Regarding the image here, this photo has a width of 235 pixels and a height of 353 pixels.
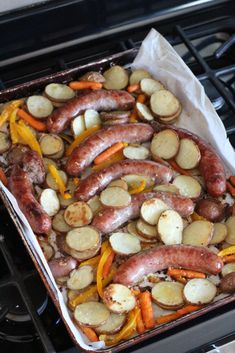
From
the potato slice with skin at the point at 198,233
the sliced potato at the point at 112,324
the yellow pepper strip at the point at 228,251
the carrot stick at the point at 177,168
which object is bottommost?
the sliced potato at the point at 112,324

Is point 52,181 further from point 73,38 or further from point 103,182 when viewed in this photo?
point 73,38

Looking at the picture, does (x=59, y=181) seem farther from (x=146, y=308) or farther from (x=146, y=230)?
(x=146, y=308)

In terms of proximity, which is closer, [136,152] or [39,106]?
[136,152]

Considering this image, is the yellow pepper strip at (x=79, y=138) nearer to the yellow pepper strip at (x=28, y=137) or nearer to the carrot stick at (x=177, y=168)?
the yellow pepper strip at (x=28, y=137)

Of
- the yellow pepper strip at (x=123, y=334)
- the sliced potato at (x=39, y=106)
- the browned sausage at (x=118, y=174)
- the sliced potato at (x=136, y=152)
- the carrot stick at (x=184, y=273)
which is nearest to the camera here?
the yellow pepper strip at (x=123, y=334)

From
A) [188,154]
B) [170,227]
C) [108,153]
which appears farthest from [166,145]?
[170,227]

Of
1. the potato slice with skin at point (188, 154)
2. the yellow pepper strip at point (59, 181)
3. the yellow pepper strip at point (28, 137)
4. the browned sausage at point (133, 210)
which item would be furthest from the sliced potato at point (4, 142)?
the potato slice with skin at point (188, 154)
